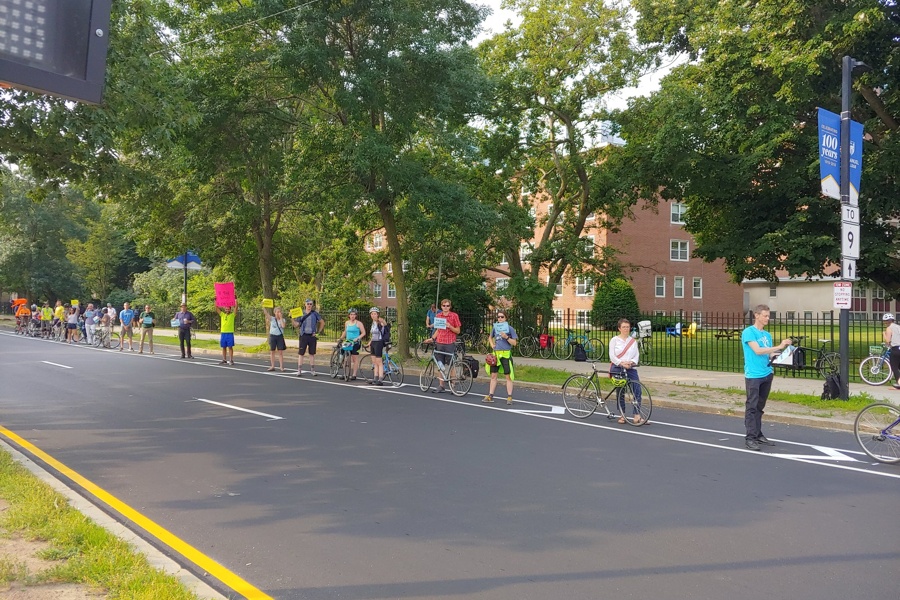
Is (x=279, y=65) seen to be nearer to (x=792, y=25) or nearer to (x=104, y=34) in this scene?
(x=792, y=25)

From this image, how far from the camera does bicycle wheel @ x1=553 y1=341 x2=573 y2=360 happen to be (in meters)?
24.2

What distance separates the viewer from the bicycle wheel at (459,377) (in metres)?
14.4

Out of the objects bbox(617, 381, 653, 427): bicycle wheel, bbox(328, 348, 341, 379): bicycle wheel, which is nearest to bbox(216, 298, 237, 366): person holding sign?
bbox(328, 348, 341, 379): bicycle wheel

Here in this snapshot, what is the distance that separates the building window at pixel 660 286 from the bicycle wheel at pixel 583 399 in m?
42.3

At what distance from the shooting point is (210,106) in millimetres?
18375

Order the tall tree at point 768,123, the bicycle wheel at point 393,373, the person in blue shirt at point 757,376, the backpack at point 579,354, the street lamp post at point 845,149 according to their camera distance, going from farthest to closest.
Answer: the backpack at point 579,354
the tall tree at point 768,123
the bicycle wheel at point 393,373
the street lamp post at point 845,149
the person in blue shirt at point 757,376

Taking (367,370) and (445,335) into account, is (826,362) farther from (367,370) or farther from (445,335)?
(367,370)

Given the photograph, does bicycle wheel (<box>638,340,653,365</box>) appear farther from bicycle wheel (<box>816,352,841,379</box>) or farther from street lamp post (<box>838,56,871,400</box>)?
street lamp post (<box>838,56,871,400</box>)

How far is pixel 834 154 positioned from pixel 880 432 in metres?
6.52

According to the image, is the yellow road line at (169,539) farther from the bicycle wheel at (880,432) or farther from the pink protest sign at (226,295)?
the pink protest sign at (226,295)

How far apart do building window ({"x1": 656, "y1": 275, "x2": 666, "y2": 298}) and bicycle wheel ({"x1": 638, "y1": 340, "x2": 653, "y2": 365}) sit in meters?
29.2

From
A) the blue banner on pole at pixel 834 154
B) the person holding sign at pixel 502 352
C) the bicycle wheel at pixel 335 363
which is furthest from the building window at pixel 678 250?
the person holding sign at pixel 502 352

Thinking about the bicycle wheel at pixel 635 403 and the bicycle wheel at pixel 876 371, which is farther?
the bicycle wheel at pixel 876 371

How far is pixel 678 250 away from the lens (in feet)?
175
